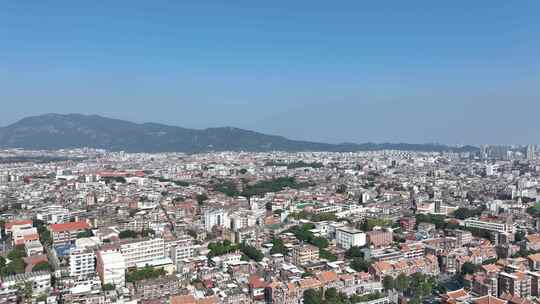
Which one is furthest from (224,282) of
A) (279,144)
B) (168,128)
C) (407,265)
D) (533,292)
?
(168,128)

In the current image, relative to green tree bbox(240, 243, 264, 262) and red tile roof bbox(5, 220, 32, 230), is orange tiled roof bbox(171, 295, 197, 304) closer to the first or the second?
green tree bbox(240, 243, 264, 262)

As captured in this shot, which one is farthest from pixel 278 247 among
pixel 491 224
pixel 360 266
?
pixel 491 224

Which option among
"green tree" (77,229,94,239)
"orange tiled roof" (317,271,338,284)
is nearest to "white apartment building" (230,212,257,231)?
"green tree" (77,229,94,239)

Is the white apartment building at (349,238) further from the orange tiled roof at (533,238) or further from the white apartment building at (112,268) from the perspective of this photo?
the white apartment building at (112,268)

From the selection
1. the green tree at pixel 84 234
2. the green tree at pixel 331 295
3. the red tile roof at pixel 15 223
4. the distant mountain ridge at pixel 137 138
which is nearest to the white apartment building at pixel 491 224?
the green tree at pixel 331 295

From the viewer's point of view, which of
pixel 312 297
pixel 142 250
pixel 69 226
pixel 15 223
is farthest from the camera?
pixel 15 223

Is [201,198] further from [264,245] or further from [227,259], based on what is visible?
[227,259]

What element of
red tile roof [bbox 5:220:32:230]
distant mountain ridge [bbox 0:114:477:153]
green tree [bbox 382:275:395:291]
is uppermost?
distant mountain ridge [bbox 0:114:477:153]
